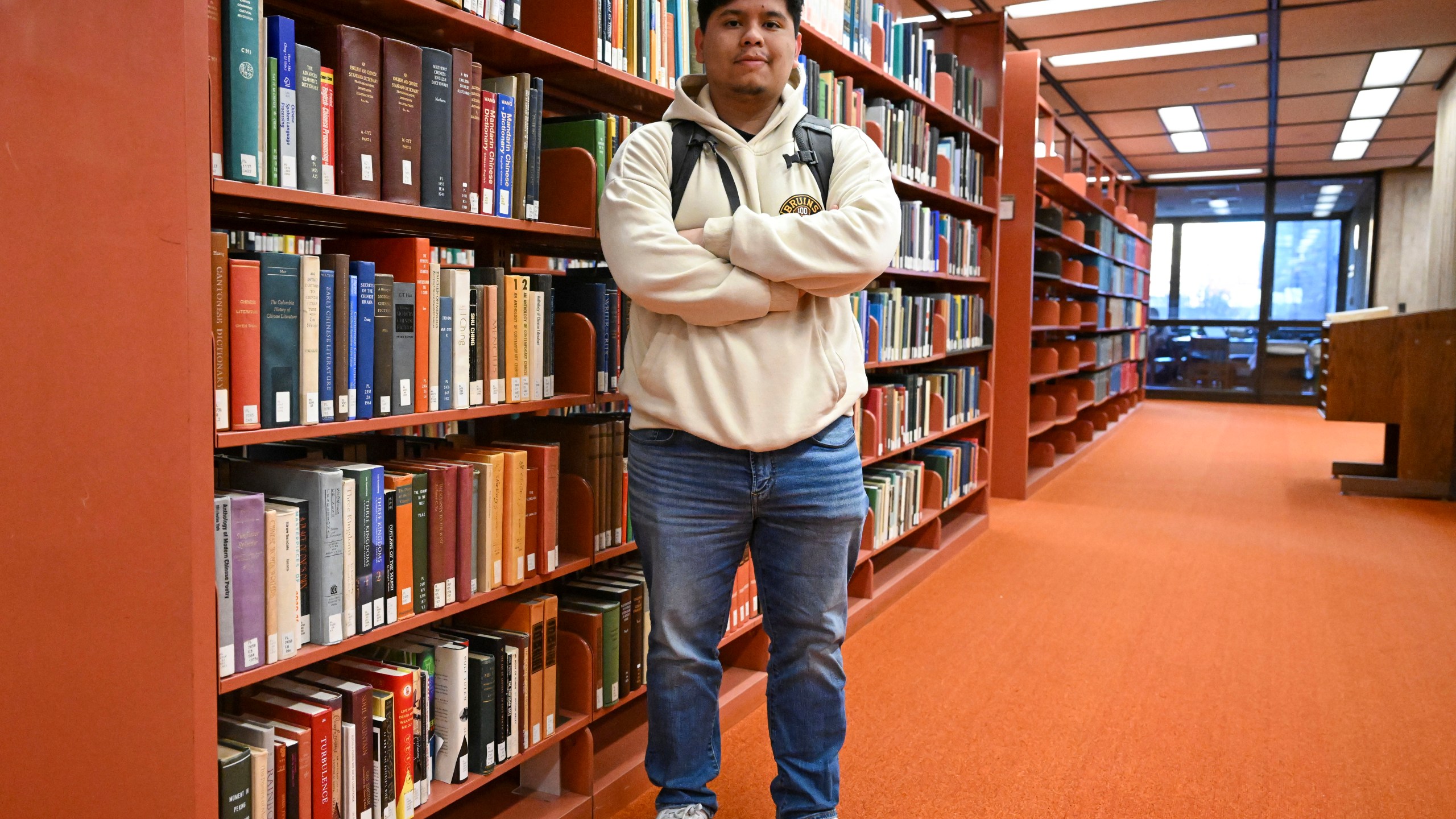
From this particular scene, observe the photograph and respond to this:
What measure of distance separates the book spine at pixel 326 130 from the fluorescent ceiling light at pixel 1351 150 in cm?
1089

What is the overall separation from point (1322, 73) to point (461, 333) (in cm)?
752

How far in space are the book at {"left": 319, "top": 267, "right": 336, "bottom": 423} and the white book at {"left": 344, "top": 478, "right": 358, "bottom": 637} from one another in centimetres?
12

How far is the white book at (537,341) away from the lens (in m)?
1.87

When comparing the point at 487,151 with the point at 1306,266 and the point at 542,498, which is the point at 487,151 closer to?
the point at 542,498

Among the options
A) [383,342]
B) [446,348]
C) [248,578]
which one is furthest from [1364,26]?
[248,578]

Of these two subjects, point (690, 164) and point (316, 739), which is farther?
point (690, 164)

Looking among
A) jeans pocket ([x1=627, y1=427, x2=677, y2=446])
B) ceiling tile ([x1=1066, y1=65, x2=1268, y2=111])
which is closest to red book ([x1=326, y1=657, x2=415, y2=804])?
jeans pocket ([x1=627, y1=427, x2=677, y2=446])

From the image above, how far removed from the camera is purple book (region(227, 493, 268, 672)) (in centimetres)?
133

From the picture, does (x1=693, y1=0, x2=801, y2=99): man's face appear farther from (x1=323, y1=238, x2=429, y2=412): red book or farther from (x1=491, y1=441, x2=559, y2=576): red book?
(x1=491, y1=441, x2=559, y2=576): red book

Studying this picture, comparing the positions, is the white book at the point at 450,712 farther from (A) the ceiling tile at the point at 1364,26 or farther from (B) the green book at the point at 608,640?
(A) the ceiling tile at the point at 1364,26

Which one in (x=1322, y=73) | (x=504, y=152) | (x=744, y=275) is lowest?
(x=744, y=275)

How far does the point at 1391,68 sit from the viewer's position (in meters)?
7.01

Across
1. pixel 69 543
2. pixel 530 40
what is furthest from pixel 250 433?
pixel 530 40

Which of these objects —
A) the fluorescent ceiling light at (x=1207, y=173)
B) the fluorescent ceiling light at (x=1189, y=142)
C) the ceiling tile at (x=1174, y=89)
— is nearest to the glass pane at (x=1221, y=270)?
the fluorescent ceiling light at (x=1207, y=173)
